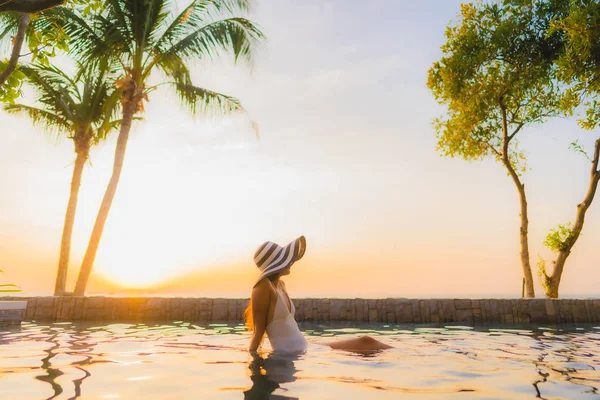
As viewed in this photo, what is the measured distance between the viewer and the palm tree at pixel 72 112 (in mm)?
14406

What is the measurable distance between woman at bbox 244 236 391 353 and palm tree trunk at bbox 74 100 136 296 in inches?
355

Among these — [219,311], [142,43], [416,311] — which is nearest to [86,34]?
[142,43]

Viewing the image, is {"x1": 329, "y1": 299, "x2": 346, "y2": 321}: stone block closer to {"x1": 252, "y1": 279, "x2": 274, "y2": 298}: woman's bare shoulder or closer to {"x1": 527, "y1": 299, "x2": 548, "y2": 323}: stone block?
{"x1": 527, "y1": 299, "x2": 548, "y2": 323}: stone block

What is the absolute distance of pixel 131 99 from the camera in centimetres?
1354

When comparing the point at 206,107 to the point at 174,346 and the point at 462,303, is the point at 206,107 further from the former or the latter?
the point at 174,346

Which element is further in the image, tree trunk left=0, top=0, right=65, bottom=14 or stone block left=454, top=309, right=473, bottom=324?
stone block left=454, top=309, right=473, bottom=324

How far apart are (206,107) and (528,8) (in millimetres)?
9598

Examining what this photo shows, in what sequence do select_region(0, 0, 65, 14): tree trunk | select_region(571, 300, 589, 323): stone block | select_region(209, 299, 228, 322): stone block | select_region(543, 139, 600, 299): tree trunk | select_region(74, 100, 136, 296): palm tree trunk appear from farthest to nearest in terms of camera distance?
select_region(543, 139, 600, 299): tree trunk → select_region(74, 100, 136, 296): palm tree trunk → select_region(209, 299, 228, 322): stone block → select_region(571, 300, 589, 323): stone block → select_region(0, 0, 65, 14): tree trunk

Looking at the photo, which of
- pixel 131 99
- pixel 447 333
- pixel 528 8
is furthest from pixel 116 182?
pixel 528 8

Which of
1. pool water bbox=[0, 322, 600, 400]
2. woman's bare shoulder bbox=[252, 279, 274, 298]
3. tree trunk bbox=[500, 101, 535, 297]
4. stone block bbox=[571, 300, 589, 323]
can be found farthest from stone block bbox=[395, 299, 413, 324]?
woman's bare shoulder bbox=[252, 279, 274, 298]

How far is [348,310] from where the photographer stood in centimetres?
975

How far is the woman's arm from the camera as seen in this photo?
4.39m

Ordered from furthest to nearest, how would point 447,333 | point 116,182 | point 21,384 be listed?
point 116,182 < point 447,333 < point 21,384

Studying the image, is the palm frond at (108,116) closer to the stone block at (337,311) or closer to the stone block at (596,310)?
the stone block at (337,311)
